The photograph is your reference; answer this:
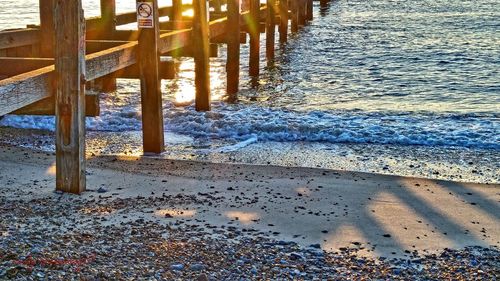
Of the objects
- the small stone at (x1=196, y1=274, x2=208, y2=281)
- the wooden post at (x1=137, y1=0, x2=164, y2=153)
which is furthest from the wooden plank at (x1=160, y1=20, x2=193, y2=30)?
the small stone at (x1=196, y1=274, x2=208, y2=281)

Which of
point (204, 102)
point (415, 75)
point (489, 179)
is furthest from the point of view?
point (415, 75)

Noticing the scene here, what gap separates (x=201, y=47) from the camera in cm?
1034

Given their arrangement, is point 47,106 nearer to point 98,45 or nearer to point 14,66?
point 14,66

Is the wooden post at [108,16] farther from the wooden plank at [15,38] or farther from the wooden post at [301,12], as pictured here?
the wooden post at [301,12]

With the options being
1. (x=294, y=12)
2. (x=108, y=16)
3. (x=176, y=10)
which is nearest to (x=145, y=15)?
(x=108, y=16)

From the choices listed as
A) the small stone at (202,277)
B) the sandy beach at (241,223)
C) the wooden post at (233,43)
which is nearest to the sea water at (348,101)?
the wooden post at (233,43)

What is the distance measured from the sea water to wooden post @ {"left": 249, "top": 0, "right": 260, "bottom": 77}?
1.13ft

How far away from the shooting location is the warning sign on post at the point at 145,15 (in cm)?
772

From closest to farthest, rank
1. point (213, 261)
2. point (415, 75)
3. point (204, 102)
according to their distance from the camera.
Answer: point (213, 261) < point (204, 102) < point (415, 75)

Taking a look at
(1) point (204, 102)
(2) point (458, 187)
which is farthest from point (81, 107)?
(1) point (204, 102)

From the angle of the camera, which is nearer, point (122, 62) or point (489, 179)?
point (122, 62)

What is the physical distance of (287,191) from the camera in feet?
22.8

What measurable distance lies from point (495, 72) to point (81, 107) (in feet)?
44.6

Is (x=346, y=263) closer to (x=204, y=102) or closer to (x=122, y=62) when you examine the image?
(x=122, y=62)
